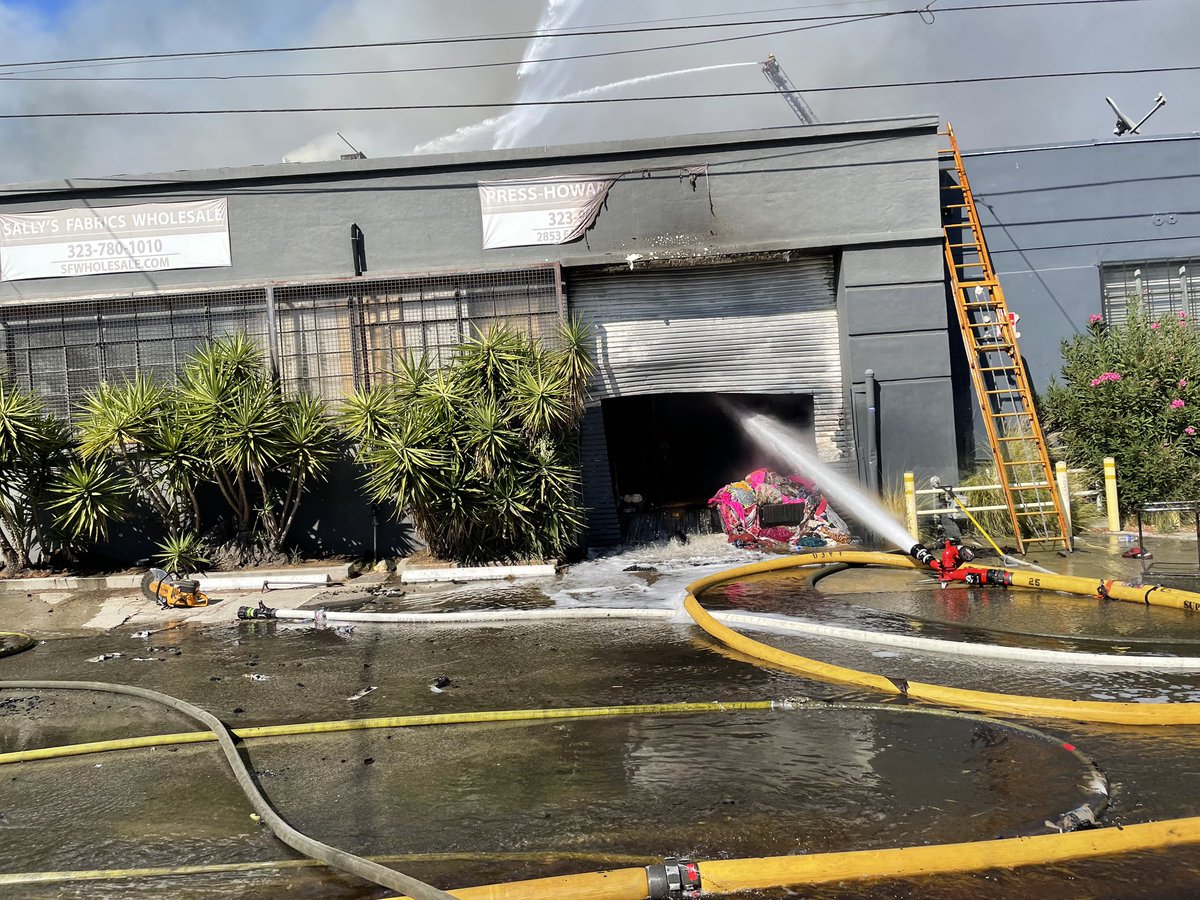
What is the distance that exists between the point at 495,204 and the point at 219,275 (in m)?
4.05

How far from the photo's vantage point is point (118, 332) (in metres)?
12.5

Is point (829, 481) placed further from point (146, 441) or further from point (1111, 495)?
point (146, 441)

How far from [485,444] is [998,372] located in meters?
7.61

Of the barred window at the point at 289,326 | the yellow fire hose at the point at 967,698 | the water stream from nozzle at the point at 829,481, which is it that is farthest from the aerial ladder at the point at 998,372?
the barred window at the point at 289,326

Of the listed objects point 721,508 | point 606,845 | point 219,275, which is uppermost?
point 219,275

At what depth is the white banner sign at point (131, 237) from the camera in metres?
12.5

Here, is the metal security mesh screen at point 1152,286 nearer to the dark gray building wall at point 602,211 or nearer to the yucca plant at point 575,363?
the dark gray building wall at point 602,211

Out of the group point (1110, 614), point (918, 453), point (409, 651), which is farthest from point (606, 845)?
point (918, 453)

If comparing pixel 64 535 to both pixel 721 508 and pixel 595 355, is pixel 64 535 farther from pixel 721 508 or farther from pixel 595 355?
pixel 721 508

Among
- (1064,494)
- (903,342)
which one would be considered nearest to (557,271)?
(903,342)

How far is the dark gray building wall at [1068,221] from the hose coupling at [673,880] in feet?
38.9

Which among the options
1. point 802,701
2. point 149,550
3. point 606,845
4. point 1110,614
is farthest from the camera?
point 149,550

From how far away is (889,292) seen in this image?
12039mm

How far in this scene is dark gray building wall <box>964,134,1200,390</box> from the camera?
13.0 meters
